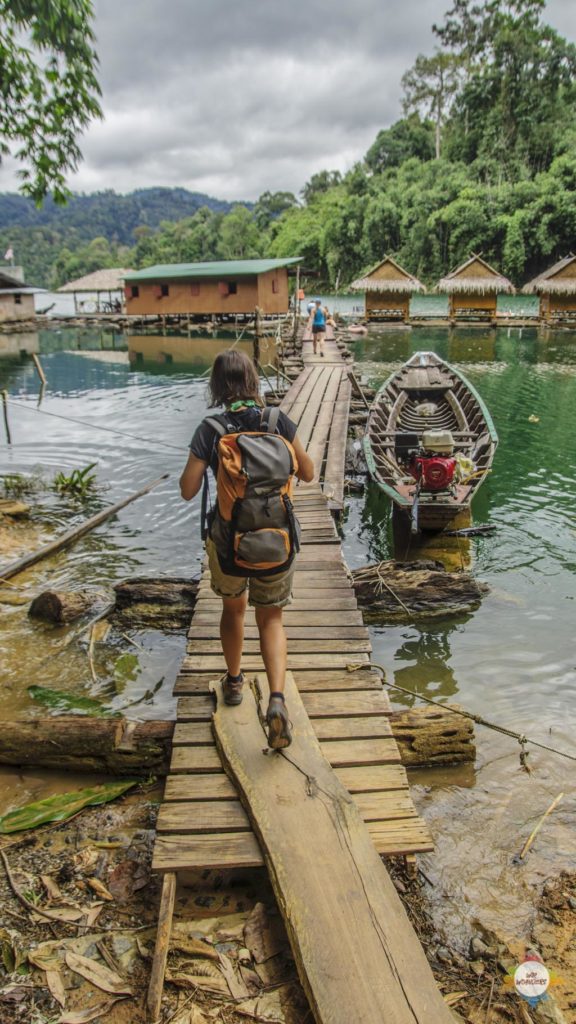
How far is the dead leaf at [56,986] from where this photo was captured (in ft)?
7.80

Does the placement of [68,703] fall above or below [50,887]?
below

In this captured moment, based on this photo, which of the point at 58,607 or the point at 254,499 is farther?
the point at 58,607

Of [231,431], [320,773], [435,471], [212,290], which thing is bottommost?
[320,773]

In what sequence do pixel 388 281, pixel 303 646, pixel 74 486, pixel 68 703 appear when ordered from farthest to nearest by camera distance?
1. pixel 388 281
2. pixel 74 486
3. pixel 68 703
4. pixel 303 646

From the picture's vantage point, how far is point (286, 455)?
2902 millimetres

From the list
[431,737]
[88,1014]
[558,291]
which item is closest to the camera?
[88,1014]

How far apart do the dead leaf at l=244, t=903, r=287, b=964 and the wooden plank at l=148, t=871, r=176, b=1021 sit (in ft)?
1.07

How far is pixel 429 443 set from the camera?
24.3 ft

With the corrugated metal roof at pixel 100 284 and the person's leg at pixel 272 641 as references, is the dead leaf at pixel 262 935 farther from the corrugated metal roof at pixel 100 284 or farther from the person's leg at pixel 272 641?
the corrugated metal roof at pixel 100 284

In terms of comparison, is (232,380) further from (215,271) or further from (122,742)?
(215,271)

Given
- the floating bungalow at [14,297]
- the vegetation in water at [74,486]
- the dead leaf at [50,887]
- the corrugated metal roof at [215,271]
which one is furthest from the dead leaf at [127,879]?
the floating bungalow at [14,297]

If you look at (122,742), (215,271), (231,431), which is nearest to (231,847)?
(122,742)

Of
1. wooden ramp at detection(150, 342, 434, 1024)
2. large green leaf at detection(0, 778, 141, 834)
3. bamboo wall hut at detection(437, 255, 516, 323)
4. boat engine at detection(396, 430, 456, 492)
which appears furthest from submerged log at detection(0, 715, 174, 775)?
bamboo wall hut at detection(437, 255, 516, 323)

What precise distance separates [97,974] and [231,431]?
2.25m
